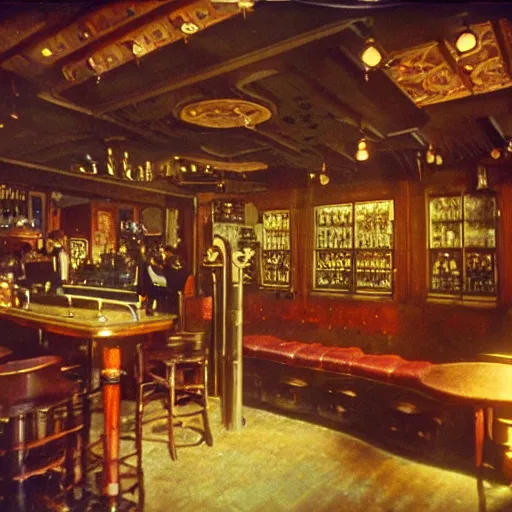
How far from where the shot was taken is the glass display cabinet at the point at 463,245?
5.64 metres

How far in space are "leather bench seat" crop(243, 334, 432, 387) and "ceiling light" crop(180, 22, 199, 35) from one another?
3.67 meters

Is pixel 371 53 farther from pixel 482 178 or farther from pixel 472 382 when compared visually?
pixel 482 178

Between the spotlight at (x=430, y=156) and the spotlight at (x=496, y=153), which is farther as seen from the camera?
the spotlight at (x=430, y=156)

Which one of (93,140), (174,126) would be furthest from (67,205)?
(174,126)

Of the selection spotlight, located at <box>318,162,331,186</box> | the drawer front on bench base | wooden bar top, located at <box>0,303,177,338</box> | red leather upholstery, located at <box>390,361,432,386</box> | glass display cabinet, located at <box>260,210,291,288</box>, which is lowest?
the drawer front on bench base

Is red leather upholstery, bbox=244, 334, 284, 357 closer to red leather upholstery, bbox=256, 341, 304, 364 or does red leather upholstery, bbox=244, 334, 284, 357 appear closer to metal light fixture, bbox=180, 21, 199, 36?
red leather upholstery, bbox=256, 341, 304, 364

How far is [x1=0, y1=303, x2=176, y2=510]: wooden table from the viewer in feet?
10.6

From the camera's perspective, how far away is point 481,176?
5.44m

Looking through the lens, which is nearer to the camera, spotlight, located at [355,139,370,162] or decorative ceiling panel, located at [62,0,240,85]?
decorative ceiling panel, located at [62,0,240,85]

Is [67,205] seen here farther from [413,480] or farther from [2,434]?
[413,480]

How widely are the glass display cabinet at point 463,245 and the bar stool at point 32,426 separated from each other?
4.65 m

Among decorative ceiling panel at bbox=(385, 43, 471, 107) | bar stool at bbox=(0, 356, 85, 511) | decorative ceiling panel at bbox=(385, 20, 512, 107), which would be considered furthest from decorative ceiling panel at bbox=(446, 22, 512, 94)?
bar stool at bbox=(0, 356, 85, 511)

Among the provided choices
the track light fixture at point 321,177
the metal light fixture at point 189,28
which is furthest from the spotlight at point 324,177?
→ the metal light fixture at point 189,28

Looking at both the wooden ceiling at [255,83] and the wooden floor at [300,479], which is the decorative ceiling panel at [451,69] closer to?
the wooden ceiling at [255,83]
